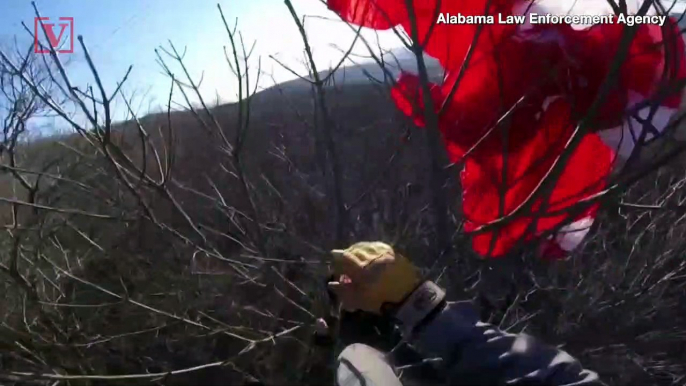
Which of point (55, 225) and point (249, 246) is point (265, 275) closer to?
point (249, 246)

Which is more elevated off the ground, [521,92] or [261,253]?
[521,92]

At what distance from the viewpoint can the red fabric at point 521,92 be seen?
1.15 metres

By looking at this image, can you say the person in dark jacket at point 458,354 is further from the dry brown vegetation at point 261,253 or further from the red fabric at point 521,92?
the dry brown vegetation at point 261,253

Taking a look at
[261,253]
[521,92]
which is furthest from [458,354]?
[261,253]

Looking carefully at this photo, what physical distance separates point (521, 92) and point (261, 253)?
118 centimetres

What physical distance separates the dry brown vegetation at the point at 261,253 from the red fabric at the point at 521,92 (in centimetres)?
62

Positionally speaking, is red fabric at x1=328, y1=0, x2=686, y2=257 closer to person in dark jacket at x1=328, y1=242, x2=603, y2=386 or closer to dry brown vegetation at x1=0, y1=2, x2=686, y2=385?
person in dark jacket at x1=328, y1=242, x2=603, y2=386

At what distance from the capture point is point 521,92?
1.19 meters

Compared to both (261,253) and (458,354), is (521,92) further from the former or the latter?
(261,253)

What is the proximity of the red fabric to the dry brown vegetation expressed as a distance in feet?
2.05

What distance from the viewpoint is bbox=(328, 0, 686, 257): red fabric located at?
3.77 feet

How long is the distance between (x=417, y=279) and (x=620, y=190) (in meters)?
0.49

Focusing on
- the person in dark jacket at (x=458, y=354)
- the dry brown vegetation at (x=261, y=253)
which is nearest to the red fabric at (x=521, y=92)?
the person in dark jacket at (x=458, y=354)

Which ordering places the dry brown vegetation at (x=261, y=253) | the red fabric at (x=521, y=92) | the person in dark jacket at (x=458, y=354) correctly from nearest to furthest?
1. the person in dark jacket at (x=458, y=354)
2. the red fabric at (x=521, y=92)
3. the dry brown vegetation at (x=261, y=253)
